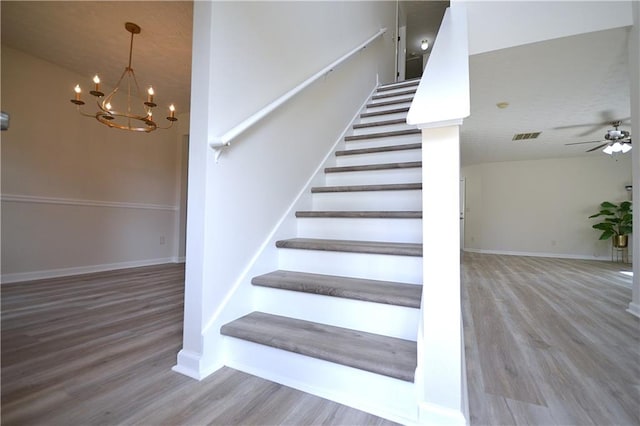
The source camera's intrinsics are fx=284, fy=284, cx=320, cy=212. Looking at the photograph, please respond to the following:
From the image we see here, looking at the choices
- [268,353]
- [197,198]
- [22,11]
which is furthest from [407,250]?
[22,11]

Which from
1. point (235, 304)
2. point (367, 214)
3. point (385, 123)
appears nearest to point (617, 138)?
point (385, 123)

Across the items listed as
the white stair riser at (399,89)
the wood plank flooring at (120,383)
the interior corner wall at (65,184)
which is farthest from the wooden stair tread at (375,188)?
the interior corner wall at (65,184)

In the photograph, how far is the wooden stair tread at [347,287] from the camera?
1.20 metres

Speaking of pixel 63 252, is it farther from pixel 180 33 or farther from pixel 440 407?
pixel 440 407

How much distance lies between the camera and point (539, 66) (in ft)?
8.90

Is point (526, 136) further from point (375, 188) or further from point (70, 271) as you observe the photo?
point (70, 271)

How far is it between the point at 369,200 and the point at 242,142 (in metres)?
0.95

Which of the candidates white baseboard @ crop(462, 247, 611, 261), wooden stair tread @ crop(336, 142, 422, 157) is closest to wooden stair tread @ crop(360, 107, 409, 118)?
wooden stair tread @ crop(336, 142, 422, 157)

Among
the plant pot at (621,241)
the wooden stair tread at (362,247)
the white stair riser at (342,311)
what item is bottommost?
the white stair riser at (342,311)

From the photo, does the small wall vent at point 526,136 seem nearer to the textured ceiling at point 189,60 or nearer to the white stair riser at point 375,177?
the textured ceiling at point 189,60

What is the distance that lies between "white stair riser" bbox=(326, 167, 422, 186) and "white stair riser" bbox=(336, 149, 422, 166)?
26 centimetres

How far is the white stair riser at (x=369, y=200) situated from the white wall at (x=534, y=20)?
169 centimetres

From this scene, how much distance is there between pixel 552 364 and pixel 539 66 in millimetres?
2678

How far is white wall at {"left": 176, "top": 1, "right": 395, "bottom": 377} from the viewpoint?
125cm
